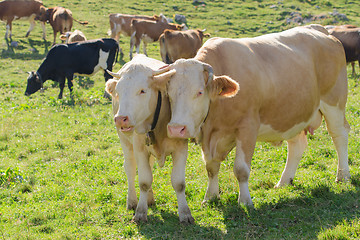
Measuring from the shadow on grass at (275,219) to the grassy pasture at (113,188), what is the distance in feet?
0.04

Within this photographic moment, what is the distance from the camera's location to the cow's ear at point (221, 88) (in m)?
5.88

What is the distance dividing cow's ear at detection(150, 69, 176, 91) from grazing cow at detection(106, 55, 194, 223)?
5 centimetres

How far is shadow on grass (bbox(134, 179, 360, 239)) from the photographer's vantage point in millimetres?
5574

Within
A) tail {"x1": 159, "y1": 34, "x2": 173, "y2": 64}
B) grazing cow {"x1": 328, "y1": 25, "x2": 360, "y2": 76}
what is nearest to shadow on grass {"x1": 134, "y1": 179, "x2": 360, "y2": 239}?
grazing cow {"x1": 328, "y1": 25, "x2": 360, "y2": 76}

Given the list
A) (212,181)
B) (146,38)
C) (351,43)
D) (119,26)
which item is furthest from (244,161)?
(119,26)

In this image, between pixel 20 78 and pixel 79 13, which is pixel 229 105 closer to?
pixel 20 78

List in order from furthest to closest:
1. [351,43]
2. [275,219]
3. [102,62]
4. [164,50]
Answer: [164,50] → [351,43] → [102,62] → [275,219]

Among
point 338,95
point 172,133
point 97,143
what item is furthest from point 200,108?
point 97,143

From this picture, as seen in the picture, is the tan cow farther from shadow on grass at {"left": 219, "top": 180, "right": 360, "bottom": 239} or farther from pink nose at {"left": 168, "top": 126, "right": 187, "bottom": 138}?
pink nose at {"left": 168, "top": 126, "right": 187, "bottom": 138}

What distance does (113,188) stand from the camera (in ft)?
25.4

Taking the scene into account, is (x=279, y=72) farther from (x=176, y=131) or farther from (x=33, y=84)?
(x=33, y=84)

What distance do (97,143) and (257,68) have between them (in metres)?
5.07

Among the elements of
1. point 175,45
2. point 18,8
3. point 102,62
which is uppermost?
point 18,8

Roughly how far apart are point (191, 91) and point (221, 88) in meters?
0.48
